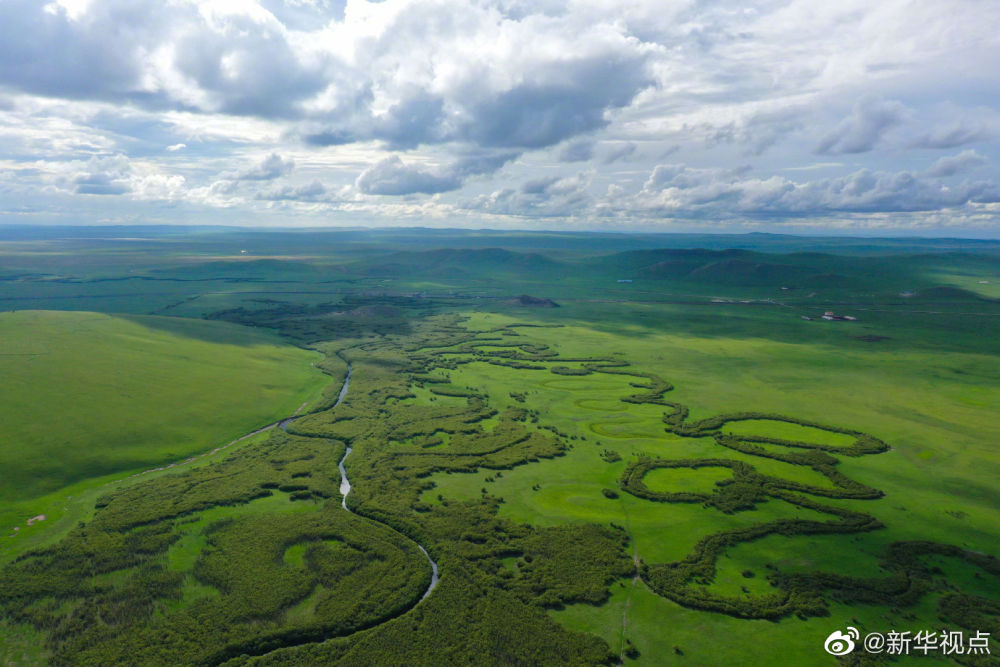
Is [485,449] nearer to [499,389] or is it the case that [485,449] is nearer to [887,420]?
[499,389]

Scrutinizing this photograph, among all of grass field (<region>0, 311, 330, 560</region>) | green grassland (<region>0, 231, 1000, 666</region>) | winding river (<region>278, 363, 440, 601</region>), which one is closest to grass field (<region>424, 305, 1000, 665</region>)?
green grassland (<region>0, 231, 1000, 666</region>)

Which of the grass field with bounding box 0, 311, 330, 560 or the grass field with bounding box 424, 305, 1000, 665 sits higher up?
the grass field with bounding box 0, 311, 330, 560

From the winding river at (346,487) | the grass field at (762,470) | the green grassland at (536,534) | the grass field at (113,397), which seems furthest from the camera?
the grass field at (113,397)

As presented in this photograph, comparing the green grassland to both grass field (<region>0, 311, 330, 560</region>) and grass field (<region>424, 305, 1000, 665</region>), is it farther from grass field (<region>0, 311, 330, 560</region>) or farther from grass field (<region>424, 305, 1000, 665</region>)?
grass field (<region>0, 311, 330, 560</region>)

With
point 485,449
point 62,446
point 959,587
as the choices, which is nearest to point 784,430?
point 959,587

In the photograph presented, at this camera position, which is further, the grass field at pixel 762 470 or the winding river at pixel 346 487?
the winding river at pixel 346 487

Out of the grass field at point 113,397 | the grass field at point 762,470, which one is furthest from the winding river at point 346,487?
the grass field at point 762,470

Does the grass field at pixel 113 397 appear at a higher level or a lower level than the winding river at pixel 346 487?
higher

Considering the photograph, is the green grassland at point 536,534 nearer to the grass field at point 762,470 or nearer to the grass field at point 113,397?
the grass field at point 762,470

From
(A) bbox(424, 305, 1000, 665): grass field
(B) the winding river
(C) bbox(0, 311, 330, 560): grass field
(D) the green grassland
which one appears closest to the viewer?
(D) the green grassland
